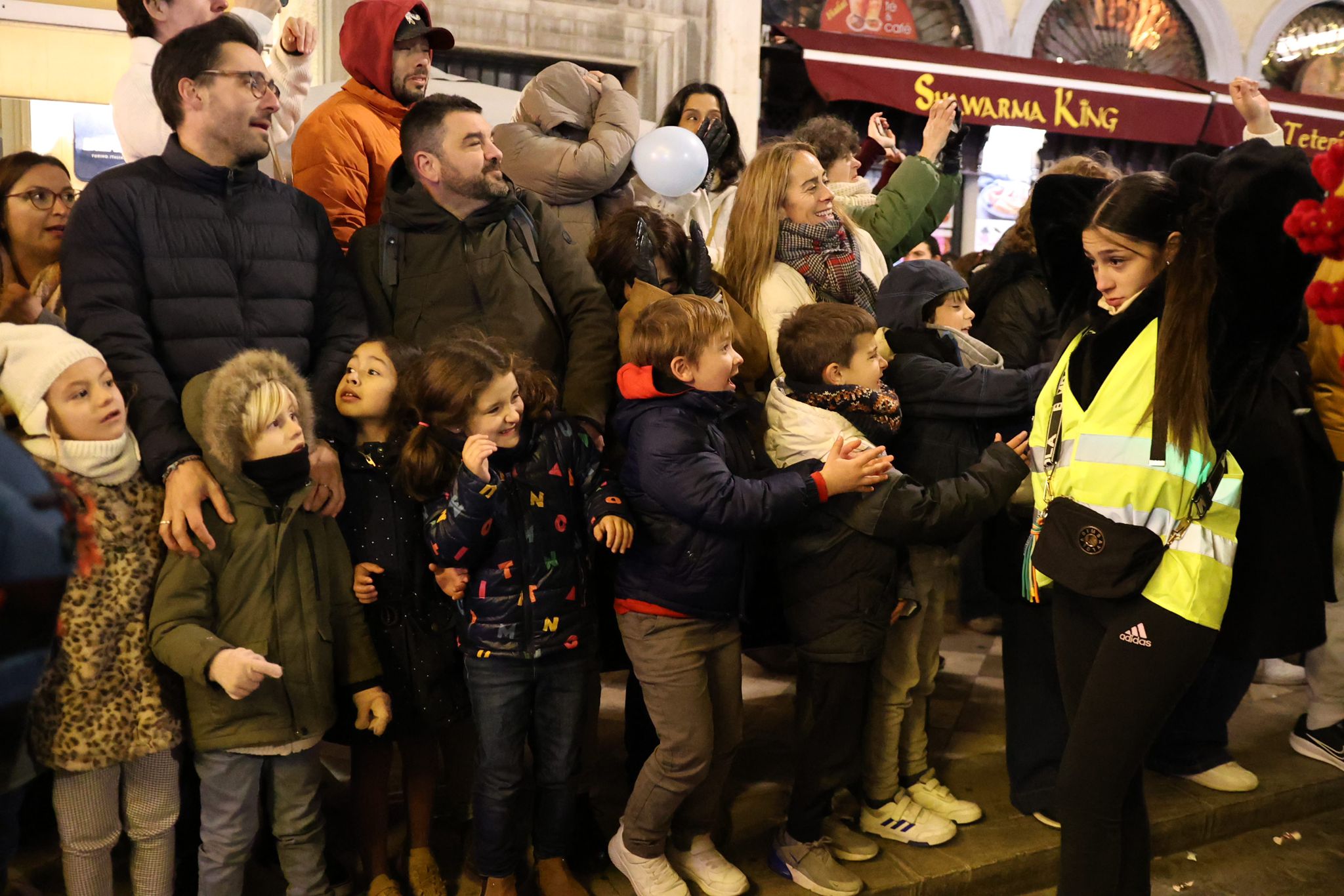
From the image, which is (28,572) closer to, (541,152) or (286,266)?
(286,266)

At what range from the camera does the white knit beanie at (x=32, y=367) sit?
7.47 feet

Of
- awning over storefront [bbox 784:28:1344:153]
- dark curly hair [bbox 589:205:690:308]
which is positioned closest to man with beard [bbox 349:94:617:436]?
dark curly hair [bbox 589:205:690:308]

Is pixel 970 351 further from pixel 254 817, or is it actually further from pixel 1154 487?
pixel 254 817

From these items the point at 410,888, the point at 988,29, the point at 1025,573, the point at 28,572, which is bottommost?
the point at 410,888

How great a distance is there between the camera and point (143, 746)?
2439mm

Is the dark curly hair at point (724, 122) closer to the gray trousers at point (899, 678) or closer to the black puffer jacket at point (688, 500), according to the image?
the black puffer jacket at point (688, 500)

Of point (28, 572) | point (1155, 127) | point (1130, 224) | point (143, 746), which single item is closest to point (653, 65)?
point (1155, 127)

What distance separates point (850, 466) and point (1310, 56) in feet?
36.1

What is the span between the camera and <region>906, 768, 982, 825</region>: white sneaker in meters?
3.26

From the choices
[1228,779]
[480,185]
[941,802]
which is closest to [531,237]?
[480,185]

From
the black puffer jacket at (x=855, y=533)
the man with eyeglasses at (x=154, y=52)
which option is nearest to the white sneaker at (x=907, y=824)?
the black puffer jacket at (x=855, y=533)

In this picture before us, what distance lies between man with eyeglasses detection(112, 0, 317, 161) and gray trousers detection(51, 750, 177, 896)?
5.19ft

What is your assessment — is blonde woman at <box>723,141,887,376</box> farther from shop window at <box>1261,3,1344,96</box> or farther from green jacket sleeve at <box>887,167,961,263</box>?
shop window at <box>1261,3,1344,96</box>

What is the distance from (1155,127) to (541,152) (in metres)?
7.36
